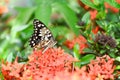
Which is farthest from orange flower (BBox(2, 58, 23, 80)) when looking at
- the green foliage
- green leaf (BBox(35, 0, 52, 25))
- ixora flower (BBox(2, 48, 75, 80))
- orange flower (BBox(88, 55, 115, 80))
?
green leaf (BBox(35, 0, 52, 25))

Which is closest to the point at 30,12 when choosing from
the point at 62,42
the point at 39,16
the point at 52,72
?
the point at 39,16

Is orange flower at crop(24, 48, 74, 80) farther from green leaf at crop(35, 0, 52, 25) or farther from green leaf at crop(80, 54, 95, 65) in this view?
green leaf at crop(35, 0, 52, 25)

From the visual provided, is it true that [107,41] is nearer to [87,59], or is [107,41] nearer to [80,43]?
[87,59]

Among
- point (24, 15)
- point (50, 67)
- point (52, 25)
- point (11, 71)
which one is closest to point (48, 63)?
point (50, 67)

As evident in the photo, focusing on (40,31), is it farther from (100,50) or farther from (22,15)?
(22,15)

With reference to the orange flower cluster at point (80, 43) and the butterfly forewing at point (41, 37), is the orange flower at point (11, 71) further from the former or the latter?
the orange flower cluster at point (80, 43)

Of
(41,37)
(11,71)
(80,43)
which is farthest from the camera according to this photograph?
(80,43)
